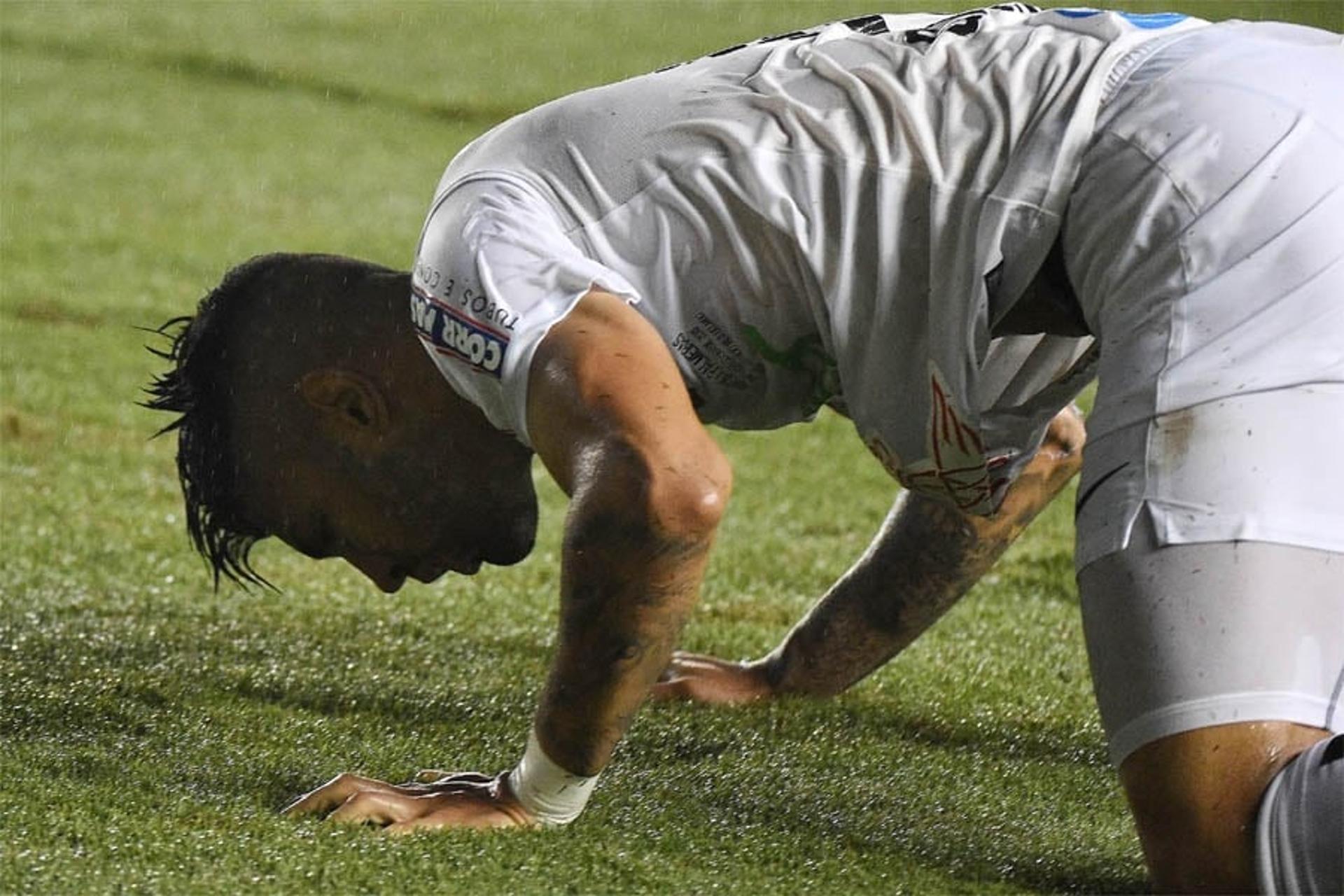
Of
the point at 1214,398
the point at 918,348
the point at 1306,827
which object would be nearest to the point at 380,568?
the point at 918,348

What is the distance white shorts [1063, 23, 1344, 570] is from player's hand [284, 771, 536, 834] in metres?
0.78

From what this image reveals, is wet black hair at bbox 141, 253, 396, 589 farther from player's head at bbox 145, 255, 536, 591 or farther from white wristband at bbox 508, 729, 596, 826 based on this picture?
white wristband at bbox 508, 729, 596, 826

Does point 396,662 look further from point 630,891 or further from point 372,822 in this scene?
point 630,891

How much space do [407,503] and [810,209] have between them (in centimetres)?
75

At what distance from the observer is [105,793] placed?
2.59 metres

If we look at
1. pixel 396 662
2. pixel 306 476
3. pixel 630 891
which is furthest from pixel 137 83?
pixel 630 891

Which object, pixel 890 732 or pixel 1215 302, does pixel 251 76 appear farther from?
pixel 1215 302

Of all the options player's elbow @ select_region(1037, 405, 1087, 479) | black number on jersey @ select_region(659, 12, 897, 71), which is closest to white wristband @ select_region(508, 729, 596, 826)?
black number on jersey @ select_region(659, 12, 897, 71)

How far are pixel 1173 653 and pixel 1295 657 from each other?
13 centimetres

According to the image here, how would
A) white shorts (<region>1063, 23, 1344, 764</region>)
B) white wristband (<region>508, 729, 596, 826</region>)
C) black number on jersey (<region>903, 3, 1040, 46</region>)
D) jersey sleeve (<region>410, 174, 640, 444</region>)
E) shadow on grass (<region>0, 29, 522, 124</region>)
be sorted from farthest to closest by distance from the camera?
shadow on grass (<region>0, 29, 522, 124</region>) → black number on jersey (<region>903, 3, 1040, 46</region>) → white wristband (<region>508, 729, 596, 826</region>) → jersey sleeve (<region>410, 174, 640, 444</region>) → white shorts (<region>1063, 23, 1344, 764</region>)

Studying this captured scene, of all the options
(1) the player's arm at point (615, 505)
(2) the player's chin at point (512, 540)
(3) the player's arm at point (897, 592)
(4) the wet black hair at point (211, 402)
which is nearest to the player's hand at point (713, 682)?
(3) the player's arm at point (897, 592)

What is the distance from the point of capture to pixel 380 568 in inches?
113

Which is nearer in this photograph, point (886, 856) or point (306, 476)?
point (886, 856)

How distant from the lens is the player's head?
271cm
